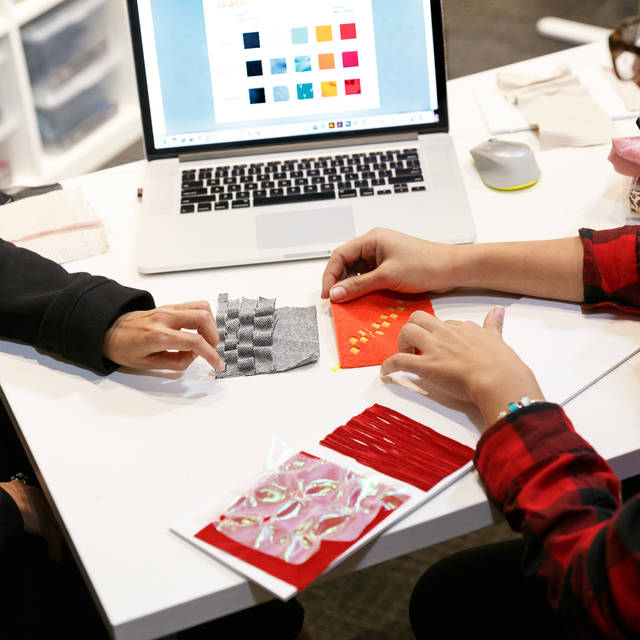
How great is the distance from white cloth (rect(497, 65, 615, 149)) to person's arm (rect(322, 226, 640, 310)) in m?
0.35

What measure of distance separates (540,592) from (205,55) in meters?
0.85

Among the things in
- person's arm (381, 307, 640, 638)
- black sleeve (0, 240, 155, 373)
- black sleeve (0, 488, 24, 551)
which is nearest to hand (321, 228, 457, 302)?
person's arm (381, 307, 640, 638)

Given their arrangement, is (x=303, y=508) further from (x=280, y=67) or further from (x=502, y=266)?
(x=280, y=67)

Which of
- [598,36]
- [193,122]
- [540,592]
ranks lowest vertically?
[540,592]

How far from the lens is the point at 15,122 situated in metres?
2.59

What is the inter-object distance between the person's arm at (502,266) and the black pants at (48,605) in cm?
43

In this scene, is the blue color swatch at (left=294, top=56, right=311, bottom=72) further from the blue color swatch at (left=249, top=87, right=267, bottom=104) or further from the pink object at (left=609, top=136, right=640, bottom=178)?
the pink object at (left=609, top=136, right=640, bottom=178)

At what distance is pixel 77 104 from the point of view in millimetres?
2791

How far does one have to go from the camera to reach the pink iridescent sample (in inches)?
27.8

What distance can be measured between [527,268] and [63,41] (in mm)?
2181

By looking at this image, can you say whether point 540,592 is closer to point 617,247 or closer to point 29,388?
point 617,247

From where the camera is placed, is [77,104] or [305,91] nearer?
[305,91]

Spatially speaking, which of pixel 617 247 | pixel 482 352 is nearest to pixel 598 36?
pixel 617 247

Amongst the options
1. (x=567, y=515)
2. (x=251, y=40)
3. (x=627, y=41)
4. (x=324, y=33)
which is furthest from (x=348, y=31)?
(x=567, y=515)
